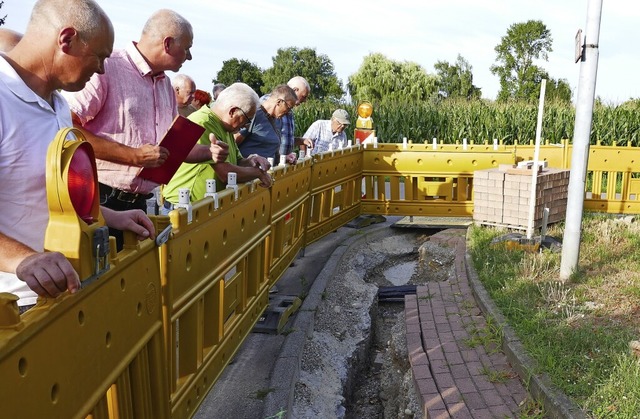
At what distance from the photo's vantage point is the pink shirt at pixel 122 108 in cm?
359

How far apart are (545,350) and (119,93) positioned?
3.26 meters

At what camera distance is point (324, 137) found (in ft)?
33.5

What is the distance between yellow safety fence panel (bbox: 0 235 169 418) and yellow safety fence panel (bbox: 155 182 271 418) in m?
0.23

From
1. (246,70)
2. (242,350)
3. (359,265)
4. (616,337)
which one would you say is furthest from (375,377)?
(246,70)

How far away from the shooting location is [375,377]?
221 inches

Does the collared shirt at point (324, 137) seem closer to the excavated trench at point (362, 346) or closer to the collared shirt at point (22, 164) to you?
the excavated trench at point (362, 346)

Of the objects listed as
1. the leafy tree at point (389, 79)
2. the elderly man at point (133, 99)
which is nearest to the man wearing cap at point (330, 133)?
the elderly man at point (133, 99)

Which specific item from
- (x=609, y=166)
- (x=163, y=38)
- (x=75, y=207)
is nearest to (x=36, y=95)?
(x=75, y=207)

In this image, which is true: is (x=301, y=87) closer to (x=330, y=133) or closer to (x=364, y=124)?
(x=330, y=133)

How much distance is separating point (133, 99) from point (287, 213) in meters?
2.76

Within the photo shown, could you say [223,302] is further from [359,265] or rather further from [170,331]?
[359,265]

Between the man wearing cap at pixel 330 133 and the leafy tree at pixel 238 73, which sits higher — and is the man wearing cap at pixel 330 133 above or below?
below

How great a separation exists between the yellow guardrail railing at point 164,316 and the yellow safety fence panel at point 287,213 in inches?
0.5

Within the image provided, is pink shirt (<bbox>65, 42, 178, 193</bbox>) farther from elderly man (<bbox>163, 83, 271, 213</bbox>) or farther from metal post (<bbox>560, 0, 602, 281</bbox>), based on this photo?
metal post (<bbox>560, 0, 602, 281</bbox>)
